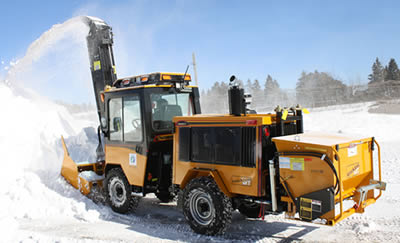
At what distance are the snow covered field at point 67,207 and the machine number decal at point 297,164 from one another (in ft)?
4.50

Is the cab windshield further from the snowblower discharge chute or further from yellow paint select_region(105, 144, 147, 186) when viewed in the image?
yellow paint select_region(105, 144, 147, 186)

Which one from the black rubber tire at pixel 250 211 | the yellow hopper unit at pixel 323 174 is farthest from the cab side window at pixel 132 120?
the yellow hopper unit at pixel 323 174

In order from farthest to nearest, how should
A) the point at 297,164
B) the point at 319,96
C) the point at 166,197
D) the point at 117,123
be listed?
the point at 319,96
the point at 166,197
the point at 117,123
the point at 297,164

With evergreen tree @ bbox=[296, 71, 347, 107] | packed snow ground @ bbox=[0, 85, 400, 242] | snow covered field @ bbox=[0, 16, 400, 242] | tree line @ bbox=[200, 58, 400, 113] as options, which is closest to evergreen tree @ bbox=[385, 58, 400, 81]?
tree line @ bbox=[200, 58, 400, 113]

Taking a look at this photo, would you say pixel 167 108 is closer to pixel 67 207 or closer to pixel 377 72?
pixel 67 207

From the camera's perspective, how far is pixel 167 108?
6.73 metres

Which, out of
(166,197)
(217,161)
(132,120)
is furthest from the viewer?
(166,197)

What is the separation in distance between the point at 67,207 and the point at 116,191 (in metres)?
1.00

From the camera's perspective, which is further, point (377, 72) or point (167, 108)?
point (377, 72)

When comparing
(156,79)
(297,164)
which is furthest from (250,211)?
(156,79)

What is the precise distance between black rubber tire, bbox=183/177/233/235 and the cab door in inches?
48.1

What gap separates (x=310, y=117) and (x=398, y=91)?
16.8 meters

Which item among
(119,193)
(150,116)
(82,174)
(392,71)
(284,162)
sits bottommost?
(119,193)

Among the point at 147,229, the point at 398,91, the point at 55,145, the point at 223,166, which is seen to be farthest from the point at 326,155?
the point at 398,91
